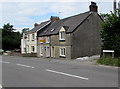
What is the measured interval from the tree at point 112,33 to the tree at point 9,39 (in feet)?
149

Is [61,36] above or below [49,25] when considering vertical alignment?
below

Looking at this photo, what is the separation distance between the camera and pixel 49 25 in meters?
41.2

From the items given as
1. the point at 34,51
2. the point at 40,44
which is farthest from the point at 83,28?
the point at 34,51

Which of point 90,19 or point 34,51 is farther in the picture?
point 34,51

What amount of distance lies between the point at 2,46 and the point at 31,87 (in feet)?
187

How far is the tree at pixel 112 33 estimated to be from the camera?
20656 mm

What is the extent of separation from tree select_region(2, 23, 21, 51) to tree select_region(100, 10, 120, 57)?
45.5m

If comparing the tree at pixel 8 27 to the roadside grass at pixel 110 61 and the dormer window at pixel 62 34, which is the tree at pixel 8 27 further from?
the roadside grass at pixel 110 61

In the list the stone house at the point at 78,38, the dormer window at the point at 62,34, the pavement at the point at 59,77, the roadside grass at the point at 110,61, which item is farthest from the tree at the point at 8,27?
the pavement at the point at 59,77

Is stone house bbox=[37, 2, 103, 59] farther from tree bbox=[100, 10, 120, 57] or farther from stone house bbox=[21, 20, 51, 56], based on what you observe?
stone house bbox=[21, 20, 51, 56]

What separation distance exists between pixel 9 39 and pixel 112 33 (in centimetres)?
4667

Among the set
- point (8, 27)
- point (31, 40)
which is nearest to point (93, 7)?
point (31, 40)

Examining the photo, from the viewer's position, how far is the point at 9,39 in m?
61.5

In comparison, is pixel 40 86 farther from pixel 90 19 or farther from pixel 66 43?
pixel 90 19
